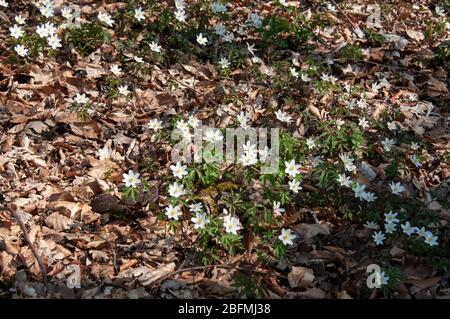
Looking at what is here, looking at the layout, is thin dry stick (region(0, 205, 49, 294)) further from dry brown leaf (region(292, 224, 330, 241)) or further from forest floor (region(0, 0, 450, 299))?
dry brown leaf (region(292, 224, 330, 241))

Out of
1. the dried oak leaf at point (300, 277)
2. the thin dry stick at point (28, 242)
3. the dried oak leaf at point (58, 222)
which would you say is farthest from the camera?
the dried oak leaf at point (58, 222)

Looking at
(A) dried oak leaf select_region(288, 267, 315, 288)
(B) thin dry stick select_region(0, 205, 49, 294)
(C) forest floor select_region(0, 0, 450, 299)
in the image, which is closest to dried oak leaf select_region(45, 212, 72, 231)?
(C) forest floor select_region(0, 0, 450, 299)

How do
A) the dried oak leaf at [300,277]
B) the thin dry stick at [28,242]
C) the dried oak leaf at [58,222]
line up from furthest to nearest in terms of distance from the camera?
the dried oak leaf at [58,222] < the dried oak leaf at [300,277] < the thin dry stick at [28,242]

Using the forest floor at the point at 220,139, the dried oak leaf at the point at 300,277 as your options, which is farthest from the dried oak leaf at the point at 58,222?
the dried oak leaf at the point at 300,277

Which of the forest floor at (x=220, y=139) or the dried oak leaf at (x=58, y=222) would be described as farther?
the dried oak leaf at (x=58, y=222)

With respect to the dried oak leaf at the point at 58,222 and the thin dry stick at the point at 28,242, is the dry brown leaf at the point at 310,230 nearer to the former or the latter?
the dried oak leaf at the point at 58,222

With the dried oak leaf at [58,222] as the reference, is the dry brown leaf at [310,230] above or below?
below

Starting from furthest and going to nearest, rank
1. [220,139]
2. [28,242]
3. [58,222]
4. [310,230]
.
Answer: [220,139] → [310,230] → [58,222] → [28,242]

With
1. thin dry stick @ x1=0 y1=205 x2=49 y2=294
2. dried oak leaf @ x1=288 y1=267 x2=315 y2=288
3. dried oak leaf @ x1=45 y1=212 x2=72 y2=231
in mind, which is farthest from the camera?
dried oak leaf @ x1=45 y1=212 x2=72 y2=231

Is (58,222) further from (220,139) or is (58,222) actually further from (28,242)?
(220,139)

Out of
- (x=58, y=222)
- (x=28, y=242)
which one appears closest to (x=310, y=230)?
(x=58, y=222)
